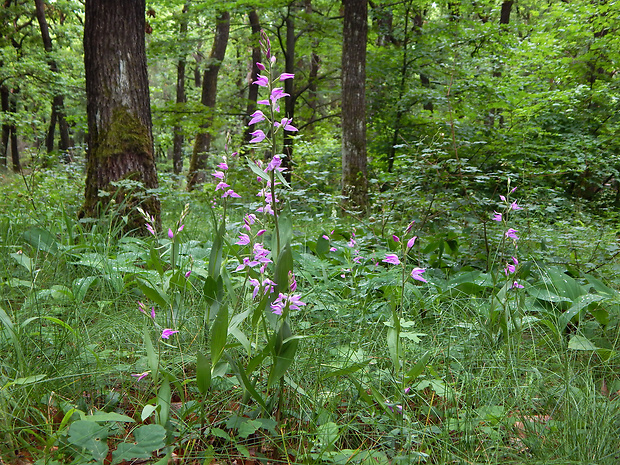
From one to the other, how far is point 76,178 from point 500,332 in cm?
646

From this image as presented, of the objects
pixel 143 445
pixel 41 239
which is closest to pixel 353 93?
pixel 41 239

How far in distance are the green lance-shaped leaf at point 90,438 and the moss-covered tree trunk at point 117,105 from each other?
2716mm

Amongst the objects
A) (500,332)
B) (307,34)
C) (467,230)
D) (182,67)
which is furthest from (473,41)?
(182,67)

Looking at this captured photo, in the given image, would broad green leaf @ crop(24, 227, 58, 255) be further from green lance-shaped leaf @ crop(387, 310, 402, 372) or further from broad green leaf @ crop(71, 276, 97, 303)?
green lance-shaped leaf @ crop(387, 310, 402, 372)

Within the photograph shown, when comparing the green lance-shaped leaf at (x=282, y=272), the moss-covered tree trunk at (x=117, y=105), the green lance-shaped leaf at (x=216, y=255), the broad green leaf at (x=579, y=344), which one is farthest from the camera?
the moss-covered tree trunk at (x=117, y=105)

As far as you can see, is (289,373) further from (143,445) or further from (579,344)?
(579,344)

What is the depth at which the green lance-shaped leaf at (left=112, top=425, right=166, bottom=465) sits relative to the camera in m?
1.10

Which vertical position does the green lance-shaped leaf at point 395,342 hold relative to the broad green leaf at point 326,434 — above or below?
above

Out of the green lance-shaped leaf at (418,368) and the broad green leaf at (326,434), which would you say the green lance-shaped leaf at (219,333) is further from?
the green lance-shaped leaf at (418,368)

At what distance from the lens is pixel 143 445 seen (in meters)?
1.12

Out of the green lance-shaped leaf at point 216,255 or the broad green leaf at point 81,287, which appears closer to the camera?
the green lance-shaped leaf at point 216,255

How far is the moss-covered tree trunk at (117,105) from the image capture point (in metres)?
3.68

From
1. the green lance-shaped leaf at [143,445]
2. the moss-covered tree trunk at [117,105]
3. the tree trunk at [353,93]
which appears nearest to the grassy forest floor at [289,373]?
the green lance-shaped leaf at [143,445]

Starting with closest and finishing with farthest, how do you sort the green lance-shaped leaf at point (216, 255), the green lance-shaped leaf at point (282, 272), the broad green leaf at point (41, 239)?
the green lance-shaped leaf at point (282, 272) < the green lance-shaped leaf at point (216, 255) < the broad green leaf at point (41, 239)
